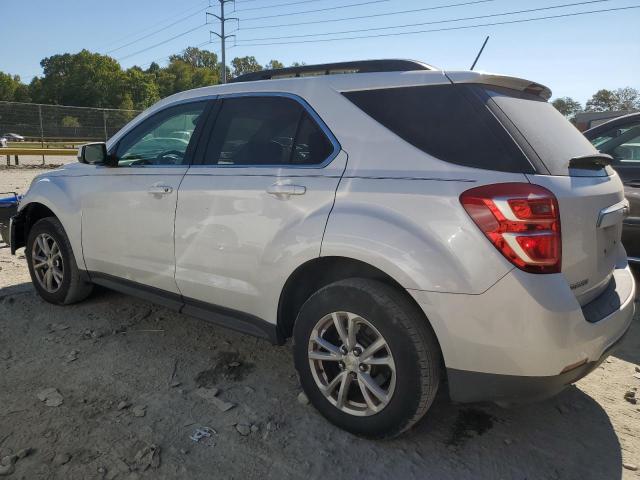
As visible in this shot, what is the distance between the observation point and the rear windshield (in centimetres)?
229

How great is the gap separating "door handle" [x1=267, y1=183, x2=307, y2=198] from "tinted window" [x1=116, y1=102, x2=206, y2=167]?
0.95m

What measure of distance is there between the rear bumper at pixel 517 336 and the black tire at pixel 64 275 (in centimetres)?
311

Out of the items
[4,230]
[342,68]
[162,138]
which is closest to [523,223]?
[342,68]

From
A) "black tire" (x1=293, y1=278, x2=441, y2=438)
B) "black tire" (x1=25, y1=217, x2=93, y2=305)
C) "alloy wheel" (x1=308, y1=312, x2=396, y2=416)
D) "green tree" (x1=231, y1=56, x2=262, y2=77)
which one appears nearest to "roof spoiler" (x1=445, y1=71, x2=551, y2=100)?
"black tire" (x1=293, y1=278, x2=441, y2=438)

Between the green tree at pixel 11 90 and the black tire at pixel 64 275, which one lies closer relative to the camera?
the black tire at pixel 64 275

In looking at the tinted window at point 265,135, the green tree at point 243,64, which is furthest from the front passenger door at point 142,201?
the green tree at point 243,64

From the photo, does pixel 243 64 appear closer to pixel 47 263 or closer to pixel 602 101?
pixel 602 101

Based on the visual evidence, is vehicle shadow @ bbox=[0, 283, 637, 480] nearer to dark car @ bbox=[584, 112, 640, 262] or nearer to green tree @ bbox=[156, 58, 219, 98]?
dark car @ bbox=[584, 112, 640, 262]

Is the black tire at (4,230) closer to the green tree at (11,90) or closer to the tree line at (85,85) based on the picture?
the tree line at (85,85)

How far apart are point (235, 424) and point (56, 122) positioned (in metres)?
24.0

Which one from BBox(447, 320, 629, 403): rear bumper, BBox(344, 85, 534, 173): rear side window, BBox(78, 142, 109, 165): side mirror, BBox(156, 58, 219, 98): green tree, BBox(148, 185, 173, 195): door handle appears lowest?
BBox(447, 320, 629, 403): rear bumper

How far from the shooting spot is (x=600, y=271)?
2.43m

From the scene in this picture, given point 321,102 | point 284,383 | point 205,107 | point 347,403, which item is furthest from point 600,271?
point 205,107

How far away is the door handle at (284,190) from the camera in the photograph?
267 cm
